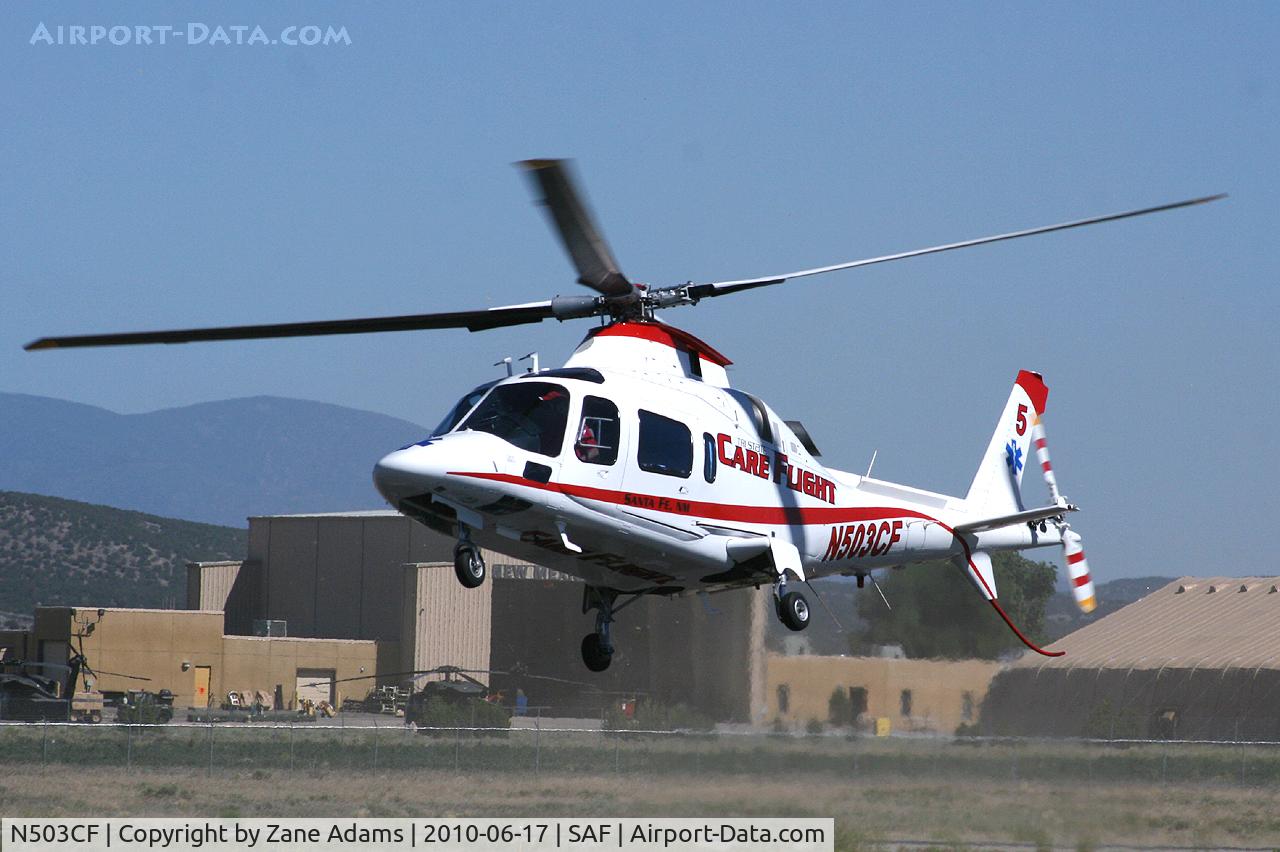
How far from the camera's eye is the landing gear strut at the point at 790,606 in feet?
72.0

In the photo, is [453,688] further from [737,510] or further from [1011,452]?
[737,510]

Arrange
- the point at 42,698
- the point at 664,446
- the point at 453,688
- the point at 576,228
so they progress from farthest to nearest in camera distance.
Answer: the point at 453,688
the point at 42,698
the point at 664,446
the point at 576,228

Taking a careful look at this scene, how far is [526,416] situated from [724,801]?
11830 mm

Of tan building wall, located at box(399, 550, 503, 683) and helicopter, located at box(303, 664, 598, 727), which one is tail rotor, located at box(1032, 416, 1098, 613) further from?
tan building wall, located at box(399, 550, 503, 683)

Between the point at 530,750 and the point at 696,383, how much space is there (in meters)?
17.6

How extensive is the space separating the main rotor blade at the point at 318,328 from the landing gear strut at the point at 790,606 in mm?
4721

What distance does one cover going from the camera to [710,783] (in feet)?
98.3

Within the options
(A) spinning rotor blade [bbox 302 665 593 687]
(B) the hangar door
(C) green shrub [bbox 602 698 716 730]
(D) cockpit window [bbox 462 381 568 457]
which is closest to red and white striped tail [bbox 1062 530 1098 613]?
(D) cockpit window [bbox 462 381 568 457]

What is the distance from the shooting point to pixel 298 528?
81.1m

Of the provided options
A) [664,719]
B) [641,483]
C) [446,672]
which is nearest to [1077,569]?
[641,483]

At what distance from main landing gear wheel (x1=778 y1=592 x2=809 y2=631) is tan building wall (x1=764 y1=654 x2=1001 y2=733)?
14.7 meters

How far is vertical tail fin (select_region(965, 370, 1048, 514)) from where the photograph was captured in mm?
27812

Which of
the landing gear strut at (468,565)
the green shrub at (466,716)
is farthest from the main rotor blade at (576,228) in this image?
the green shrub at (466,716)

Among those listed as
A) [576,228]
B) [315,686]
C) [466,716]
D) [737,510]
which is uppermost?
[576,228]
